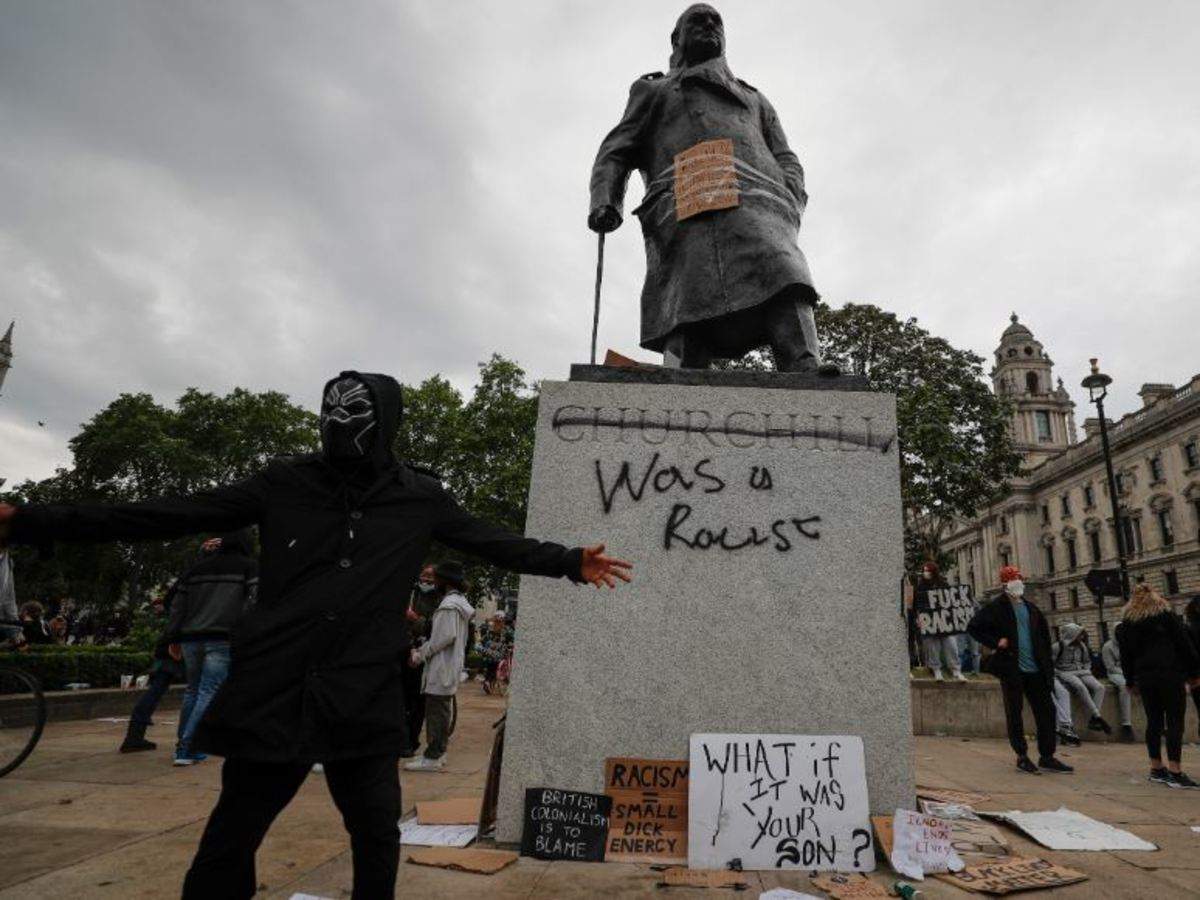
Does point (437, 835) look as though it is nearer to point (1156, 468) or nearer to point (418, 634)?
point (418, 634)

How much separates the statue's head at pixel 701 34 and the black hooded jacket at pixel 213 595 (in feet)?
17.0

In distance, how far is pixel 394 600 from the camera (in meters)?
2.05

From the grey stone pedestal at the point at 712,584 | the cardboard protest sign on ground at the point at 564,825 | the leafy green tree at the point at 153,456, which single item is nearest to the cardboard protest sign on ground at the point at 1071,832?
the grey stone pedestal at the point at 712,584

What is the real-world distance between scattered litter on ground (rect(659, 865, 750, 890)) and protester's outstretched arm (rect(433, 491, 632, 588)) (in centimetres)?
143

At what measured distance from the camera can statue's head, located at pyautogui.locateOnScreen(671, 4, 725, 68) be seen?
4656mm

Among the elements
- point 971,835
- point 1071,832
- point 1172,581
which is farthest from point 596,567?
point 1172,581

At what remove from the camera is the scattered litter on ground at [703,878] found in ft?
8.96

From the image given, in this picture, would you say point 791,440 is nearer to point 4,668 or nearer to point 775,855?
point 775,855

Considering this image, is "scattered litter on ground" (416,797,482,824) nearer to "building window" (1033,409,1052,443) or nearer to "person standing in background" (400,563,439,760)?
"person standing in background" (400,563,439,760)

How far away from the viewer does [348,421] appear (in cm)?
211

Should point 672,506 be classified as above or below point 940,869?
above

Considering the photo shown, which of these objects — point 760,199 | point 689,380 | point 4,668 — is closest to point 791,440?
point 689,380

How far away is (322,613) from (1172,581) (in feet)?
179

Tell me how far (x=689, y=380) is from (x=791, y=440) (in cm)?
63
